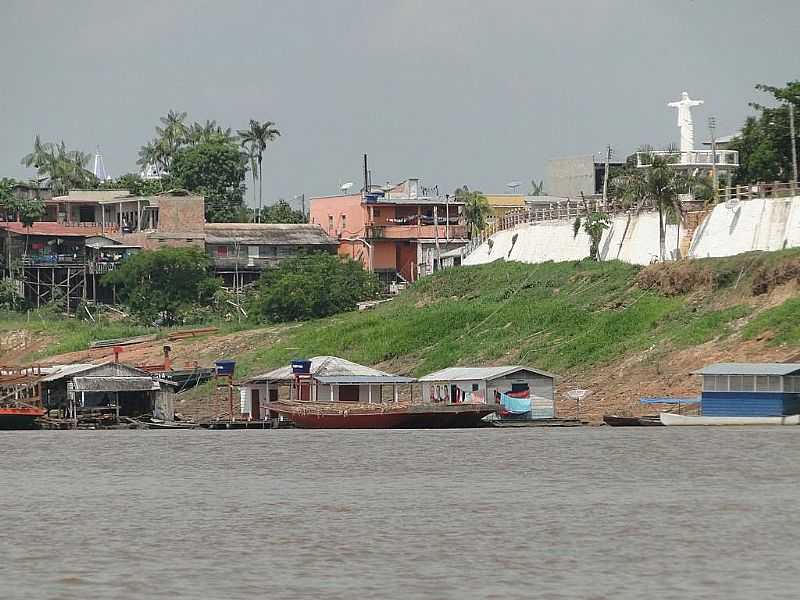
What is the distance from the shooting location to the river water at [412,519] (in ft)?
88.8

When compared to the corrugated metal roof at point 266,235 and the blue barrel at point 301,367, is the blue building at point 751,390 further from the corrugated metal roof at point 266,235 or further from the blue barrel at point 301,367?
the corrugated metal roof at point 266,235

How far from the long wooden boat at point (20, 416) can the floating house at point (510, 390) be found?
1645cm

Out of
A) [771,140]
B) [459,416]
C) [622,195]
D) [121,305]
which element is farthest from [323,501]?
[121,305]

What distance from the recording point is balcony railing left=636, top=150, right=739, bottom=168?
90.3m

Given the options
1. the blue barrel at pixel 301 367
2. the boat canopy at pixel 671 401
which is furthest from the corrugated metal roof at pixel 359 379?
the boat canopy at pixel 671 401

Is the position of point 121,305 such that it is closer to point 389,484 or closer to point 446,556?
point 389,484

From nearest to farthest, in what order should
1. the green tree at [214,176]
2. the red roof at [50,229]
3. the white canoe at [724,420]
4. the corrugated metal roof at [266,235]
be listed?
1. the white canoe at [724,420]
2. the red roof at [50,229]
3. the corrugated metal roof at [266,235]
4. the green tree at [214,176]

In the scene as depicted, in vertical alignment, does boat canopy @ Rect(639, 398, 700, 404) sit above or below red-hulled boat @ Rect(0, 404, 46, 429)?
above

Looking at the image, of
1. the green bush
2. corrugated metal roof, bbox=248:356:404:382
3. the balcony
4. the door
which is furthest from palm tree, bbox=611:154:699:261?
the green bush

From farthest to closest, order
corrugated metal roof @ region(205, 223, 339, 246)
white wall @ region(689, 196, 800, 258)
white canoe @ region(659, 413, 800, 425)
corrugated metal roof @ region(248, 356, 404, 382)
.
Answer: corrugated metal roof @ region(205, 223, 339, 246), white wall @ region(689, 196, 800, 258), corrugated metal roof @ region(248, 356, 404, 382), white canoe @ region(659, 413, 800, 425)

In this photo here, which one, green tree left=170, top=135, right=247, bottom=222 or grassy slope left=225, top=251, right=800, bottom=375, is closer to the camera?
grassy slope left=225, top=251, right=800, bottom=375

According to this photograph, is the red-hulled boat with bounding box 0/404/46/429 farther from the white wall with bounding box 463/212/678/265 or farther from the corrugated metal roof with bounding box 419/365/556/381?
the white wall with bounding box 463/212/678/265

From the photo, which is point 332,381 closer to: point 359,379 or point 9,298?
point 359,379

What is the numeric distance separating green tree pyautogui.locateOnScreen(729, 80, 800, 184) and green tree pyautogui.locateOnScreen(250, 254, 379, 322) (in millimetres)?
23157
